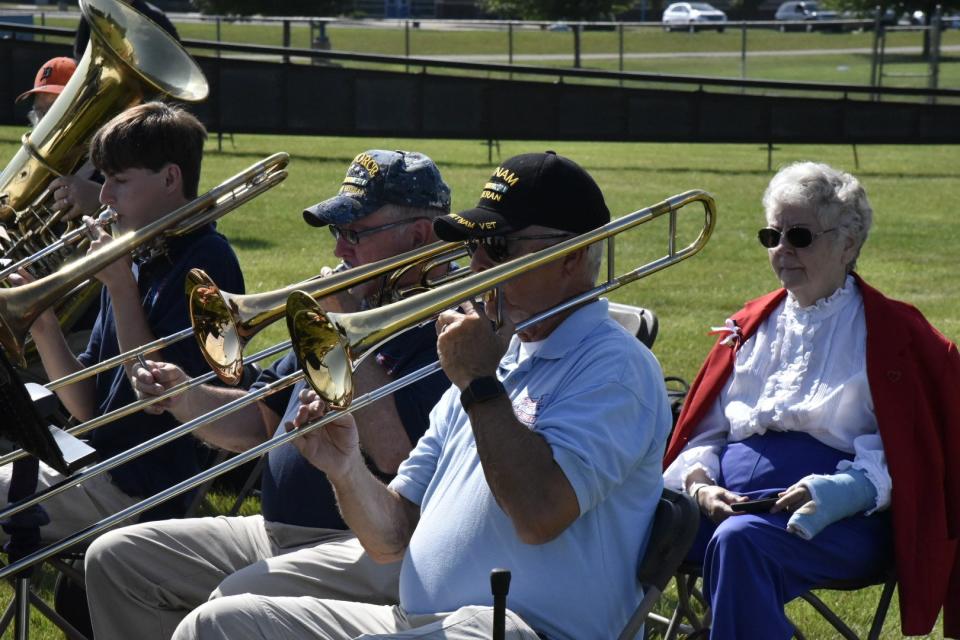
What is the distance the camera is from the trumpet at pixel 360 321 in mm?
2791

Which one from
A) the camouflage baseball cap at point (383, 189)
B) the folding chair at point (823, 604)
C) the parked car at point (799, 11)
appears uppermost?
the camouflage baseball cap at point (383, 189)

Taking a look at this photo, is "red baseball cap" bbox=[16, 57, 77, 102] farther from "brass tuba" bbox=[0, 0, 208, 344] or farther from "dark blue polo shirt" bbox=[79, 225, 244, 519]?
"dark blue polo shirt" bbox=[79, 225, 244, 519]

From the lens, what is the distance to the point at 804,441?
3885mm

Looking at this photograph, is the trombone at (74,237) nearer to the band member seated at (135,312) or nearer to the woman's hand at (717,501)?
the band member seated at (135,312)

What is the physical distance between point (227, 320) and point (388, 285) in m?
0.46

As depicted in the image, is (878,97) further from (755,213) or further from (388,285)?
(388,285)

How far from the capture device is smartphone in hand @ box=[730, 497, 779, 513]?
12.1ft

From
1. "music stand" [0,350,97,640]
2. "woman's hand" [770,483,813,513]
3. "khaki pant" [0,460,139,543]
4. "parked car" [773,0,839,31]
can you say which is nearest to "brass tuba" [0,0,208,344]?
"khaki pant" [0,460,139,543]

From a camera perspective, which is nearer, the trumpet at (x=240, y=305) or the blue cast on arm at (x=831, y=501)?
the trumpet at (x=240, y=305)

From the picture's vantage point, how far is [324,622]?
2961 millimetres

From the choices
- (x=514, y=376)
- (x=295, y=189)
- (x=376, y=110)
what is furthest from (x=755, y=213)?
(x=514, y=376)

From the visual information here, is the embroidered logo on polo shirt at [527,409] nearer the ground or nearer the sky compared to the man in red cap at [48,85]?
nearer the ground

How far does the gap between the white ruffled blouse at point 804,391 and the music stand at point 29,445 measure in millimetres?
1793

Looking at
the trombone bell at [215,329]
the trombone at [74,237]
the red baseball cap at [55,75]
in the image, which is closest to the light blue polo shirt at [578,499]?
the trombone bell at [215,329]
